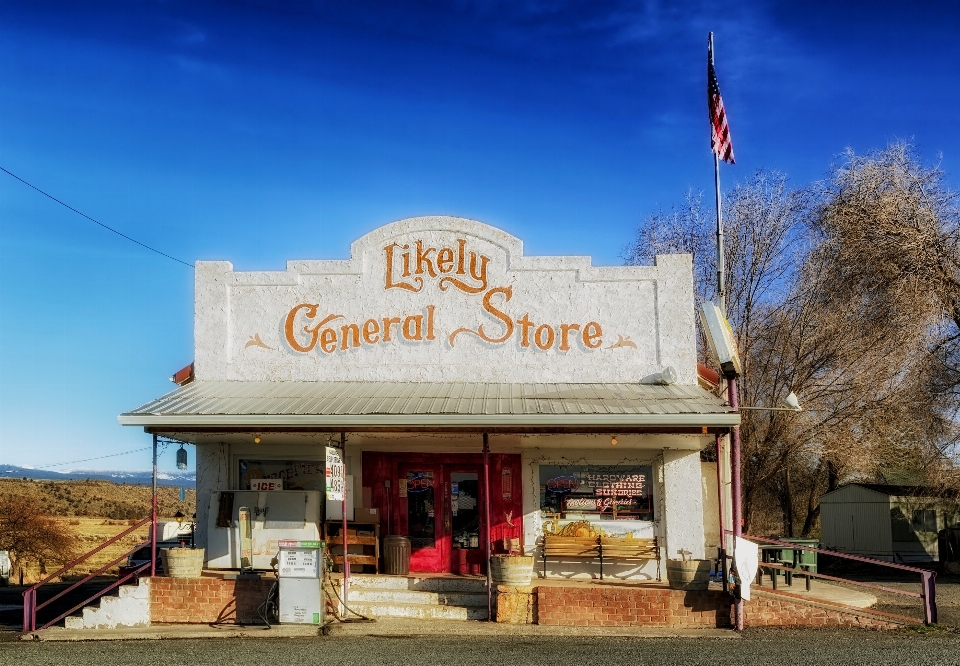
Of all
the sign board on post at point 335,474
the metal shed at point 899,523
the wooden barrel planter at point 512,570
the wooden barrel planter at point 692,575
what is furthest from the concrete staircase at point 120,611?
the metal shed at point 899,523

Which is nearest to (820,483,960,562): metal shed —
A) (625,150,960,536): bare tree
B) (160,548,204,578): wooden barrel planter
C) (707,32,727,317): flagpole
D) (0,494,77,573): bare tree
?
(625,150,960,536): bare tree

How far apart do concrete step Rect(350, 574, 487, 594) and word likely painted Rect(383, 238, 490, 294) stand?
15.2 feet

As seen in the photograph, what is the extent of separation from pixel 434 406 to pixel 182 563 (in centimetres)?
443

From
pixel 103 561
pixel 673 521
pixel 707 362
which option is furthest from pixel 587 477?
pixel 103 561

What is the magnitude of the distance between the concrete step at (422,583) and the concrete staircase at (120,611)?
10.0ft

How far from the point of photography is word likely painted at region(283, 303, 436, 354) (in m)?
16.6

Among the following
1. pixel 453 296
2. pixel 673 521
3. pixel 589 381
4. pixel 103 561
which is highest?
pixel 453 296

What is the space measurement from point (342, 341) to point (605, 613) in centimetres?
603

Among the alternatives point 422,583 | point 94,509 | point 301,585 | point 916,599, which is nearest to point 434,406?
point 422,583

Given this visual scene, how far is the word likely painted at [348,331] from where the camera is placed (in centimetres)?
1662

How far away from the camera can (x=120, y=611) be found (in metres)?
14.8

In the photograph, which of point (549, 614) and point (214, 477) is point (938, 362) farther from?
point (214, 477)

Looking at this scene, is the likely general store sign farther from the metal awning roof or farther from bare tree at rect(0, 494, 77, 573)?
bare tree at rect(0, 494, 77, 573)

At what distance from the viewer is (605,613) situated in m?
14.3
